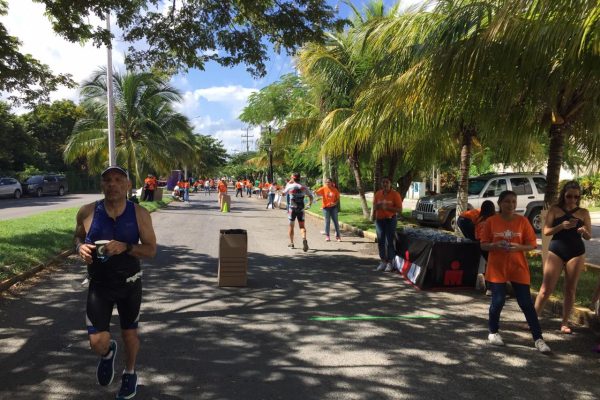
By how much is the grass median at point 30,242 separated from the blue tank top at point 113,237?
461 centimetres

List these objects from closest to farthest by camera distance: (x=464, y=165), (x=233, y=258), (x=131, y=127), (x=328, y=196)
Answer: (x=233, y=258), (x=464, y=165), (x=328, y=196), (x=131, y=127)

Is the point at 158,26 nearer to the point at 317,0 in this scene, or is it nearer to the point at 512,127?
the point at 317,0

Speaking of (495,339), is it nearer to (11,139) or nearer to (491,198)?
(491,198)

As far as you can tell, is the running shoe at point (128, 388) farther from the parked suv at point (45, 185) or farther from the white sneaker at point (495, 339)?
the parked suv at point (45, 185)

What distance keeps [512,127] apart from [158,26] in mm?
6828

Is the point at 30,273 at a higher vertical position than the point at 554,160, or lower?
lower

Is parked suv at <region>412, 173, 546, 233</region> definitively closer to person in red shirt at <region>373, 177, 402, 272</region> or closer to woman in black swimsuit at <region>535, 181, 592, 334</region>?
person in red shirt at <region>373, 177, 402, 272</region>

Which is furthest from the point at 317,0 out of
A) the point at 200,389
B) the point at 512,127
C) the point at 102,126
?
the point at 102,126

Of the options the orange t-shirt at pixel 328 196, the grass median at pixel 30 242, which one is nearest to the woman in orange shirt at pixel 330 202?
the orange t-shirt at pixel 328 196

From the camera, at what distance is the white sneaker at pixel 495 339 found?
488 centimetres

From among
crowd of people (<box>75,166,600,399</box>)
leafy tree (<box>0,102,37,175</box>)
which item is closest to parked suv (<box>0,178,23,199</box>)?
leafy tree (<box>0,102,37,175</box>)

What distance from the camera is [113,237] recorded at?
3393 mm

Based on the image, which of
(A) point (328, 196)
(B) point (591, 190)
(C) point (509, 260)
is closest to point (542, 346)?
(C) point (509, 260)

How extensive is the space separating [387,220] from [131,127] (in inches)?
688
